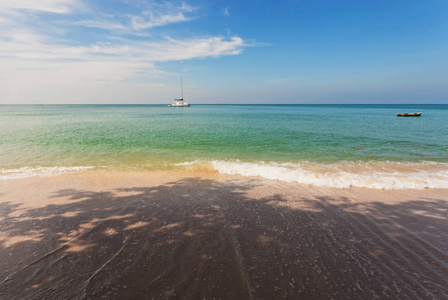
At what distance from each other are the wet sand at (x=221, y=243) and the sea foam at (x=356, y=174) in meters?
0.89

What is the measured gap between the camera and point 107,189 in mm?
8945

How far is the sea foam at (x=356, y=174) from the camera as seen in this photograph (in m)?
9.62

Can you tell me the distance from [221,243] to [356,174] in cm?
998

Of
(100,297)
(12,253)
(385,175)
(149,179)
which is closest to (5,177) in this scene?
(149,179)

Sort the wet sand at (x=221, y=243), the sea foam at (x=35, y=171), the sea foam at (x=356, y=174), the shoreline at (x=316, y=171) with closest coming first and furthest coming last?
the wet sand at (x=221, y=243)
the sea foam at (x=356, y=174)
the shoreline at (x=316, y=171)
the sea foam at (x=35, y=171)

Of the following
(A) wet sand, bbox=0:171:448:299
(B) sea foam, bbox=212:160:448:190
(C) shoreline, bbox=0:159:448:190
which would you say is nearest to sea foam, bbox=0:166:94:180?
(C) shoreline, bbox=0:159:448:190

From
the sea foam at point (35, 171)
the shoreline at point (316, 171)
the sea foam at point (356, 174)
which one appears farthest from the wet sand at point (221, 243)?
the sea foam at point (35, 171)

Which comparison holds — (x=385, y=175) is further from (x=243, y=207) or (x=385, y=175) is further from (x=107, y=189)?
(x=107, y=189)

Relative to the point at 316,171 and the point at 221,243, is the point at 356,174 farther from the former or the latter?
the point at 221,243

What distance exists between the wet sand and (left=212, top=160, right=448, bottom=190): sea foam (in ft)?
2.93

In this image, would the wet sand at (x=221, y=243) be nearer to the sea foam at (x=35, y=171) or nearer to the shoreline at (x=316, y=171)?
the shoreline at (x=316, y=171)

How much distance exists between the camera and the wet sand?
3941 mm

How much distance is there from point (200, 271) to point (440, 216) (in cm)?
850

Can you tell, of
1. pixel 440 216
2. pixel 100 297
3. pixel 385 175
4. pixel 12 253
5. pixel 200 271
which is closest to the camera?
pixel 100 297
